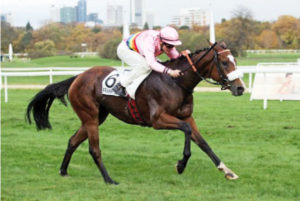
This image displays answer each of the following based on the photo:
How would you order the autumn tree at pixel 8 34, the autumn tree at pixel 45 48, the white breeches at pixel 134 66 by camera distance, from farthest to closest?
the autumn tree at pixel 8 34 < the autumn tree at pixel 45 48 < the white breeches at pixel 134 66

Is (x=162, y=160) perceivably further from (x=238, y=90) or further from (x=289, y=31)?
(x=289, y=31)

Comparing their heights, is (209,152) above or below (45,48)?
above

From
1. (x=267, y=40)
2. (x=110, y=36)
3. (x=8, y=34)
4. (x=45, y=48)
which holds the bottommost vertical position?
(x=45, y=48)

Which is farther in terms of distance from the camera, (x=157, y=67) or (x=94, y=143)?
(x=94, y=143)

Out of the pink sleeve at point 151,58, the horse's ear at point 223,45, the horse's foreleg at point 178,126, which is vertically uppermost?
the horse's ear at point 223,45

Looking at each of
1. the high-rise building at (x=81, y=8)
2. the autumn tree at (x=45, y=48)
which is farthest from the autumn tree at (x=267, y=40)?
the autumn tree at (x=45, y=48)

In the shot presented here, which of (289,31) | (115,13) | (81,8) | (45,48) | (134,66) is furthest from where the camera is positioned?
(45,48)

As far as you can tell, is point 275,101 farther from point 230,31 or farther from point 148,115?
point 230,31

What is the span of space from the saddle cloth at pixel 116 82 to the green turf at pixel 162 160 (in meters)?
0.95

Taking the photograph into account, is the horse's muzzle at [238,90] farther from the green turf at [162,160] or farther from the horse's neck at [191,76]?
the green turf at [162,160]

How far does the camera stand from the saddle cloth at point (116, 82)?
578 centimetres

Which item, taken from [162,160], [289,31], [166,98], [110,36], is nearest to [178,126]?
[166,98]

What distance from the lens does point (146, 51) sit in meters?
5.59

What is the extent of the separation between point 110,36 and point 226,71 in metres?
32.4
